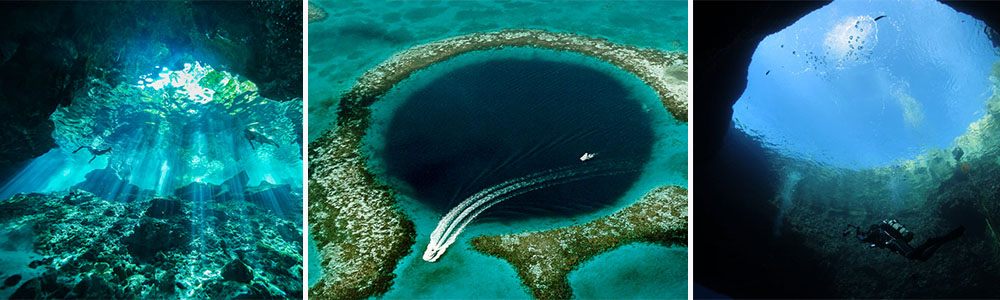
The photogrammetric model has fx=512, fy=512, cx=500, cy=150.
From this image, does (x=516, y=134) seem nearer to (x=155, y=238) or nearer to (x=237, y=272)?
(x=237, y=272)

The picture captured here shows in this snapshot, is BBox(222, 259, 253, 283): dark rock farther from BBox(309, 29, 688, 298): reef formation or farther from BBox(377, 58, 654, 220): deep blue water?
BBox(377, 58, 654, 220): deep blue water

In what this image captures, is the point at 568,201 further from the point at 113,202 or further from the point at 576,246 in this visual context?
the point at 113,202

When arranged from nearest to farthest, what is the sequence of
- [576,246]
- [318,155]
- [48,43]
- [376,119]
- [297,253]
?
[48,43], [297,253], [576,246], [318,155], [376,119]

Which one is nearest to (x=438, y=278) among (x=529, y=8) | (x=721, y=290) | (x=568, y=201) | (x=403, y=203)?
(x=403, y=203)

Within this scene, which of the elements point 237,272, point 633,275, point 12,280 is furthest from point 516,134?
point 12,280

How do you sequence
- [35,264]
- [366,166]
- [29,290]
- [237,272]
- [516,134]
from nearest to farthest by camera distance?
[29,290] < [35,264] < [237,272] < [366,166] < [516,134]

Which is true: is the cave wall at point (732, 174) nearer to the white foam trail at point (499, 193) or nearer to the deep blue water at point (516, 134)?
the deep blue water at point (516, 134)

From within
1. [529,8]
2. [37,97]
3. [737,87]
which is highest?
[529,8]
